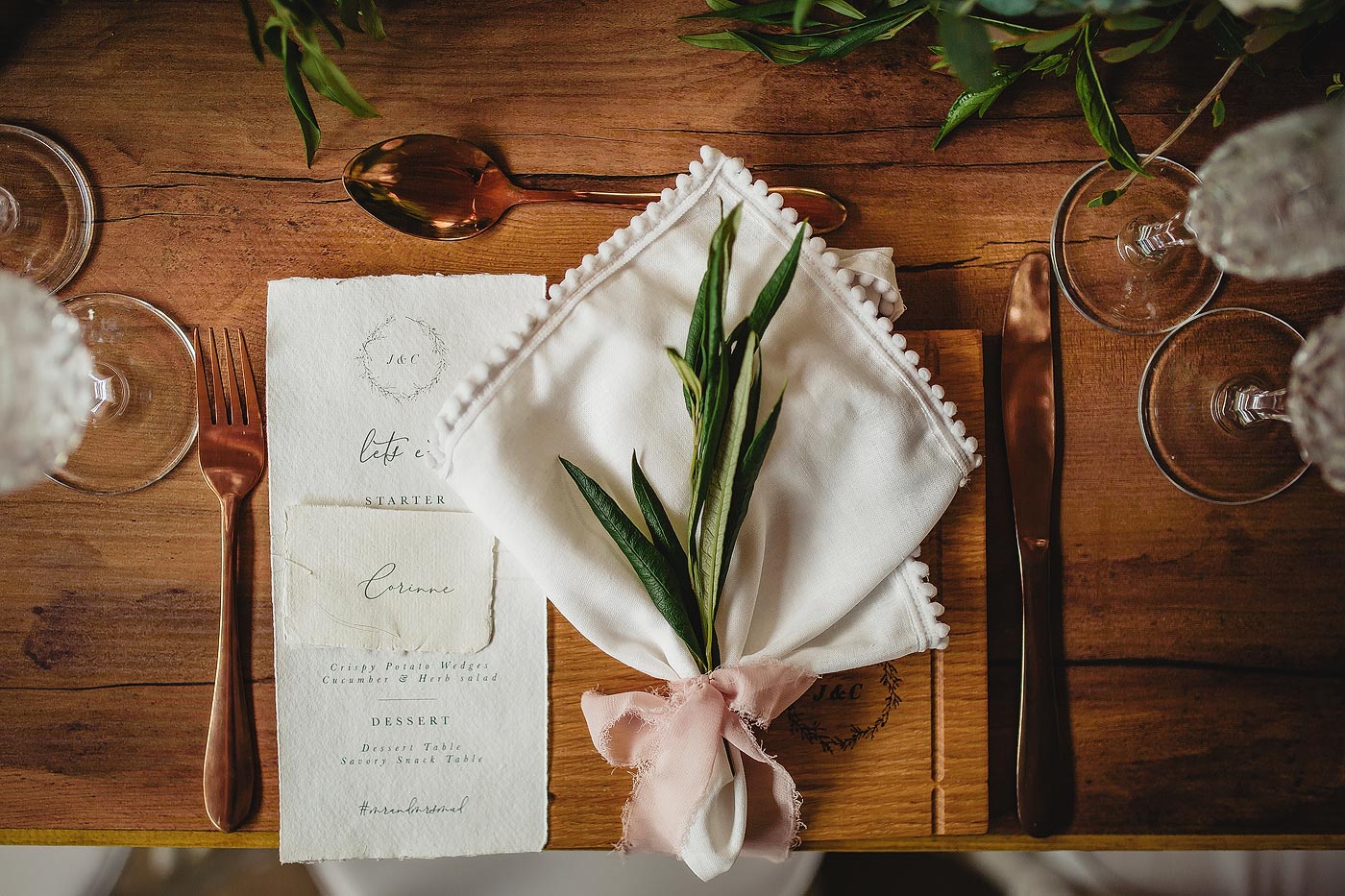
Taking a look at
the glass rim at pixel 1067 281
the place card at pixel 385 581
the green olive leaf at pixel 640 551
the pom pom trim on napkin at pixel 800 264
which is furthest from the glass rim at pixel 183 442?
the glass rim at pixel 1067 281

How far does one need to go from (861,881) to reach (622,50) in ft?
3.13

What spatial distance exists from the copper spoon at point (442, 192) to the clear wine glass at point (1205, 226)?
8.5 inches

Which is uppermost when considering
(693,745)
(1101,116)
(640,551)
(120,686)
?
(1101,116)

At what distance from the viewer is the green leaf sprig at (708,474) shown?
55 centimetres

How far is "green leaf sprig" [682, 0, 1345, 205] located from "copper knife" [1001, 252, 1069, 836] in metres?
0.12

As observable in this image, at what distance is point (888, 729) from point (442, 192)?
58 centimetres

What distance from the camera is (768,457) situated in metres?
0.62

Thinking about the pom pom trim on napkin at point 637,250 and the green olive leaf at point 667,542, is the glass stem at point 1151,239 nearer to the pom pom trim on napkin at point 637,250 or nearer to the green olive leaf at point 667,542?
the pom pom trim on napkin at point 637,250

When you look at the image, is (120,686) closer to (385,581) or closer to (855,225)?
(385,581)

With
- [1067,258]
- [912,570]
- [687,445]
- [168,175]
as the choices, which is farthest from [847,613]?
[168,175]

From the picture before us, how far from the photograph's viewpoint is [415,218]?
0.68 m

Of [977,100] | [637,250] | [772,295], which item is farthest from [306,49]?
[977,100]

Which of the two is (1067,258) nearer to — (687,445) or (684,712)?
(687,445)

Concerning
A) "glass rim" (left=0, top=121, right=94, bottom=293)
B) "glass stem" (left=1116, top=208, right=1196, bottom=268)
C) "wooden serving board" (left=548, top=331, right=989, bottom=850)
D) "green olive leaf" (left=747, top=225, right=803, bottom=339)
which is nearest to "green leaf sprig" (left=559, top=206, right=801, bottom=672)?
"green olive leaf" (left=747, top=225, right=803, bottom=339)
